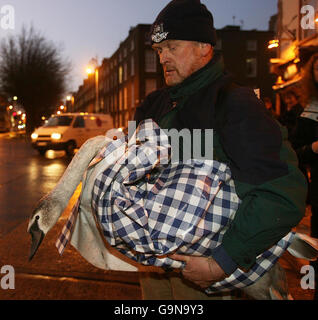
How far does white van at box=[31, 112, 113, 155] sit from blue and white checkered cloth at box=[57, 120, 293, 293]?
15.2 meters

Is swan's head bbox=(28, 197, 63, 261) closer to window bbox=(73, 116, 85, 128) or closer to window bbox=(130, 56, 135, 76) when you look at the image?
window bbox=(73, 116, 85, 128)

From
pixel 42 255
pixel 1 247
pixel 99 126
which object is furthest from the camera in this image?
pixel 99 126

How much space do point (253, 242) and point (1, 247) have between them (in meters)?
3.91

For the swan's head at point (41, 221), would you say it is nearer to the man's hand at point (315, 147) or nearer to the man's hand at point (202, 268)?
the man's hand at point (202, 268)

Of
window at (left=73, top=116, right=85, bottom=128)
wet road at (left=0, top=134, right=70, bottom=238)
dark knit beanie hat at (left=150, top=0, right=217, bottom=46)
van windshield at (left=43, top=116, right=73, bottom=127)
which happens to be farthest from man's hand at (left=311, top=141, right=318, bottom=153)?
van windshield at (left=43, top=116, right=73, bottom=127)

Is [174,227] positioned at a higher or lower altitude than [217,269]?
higher

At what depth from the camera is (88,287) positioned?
11.1ft

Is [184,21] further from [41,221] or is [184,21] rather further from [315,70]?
[315,70]

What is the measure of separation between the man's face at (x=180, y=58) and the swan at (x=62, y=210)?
41 centimetres

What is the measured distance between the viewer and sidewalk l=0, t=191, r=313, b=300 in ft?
10.6
